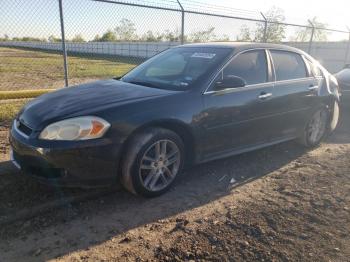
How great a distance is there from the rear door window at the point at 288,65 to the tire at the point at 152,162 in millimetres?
2102

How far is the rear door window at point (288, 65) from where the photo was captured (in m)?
5.18

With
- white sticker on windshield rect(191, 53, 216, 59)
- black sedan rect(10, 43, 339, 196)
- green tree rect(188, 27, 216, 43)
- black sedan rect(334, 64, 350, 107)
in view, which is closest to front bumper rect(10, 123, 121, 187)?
black sedan rect(10, 43, 339, 196)

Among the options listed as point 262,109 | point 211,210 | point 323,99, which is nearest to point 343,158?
point 323,99

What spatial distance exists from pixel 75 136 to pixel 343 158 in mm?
4288

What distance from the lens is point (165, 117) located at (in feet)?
12.3

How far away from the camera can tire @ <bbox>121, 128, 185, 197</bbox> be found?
11.8ft

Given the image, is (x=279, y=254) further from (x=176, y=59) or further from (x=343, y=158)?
(x=343, y=158)

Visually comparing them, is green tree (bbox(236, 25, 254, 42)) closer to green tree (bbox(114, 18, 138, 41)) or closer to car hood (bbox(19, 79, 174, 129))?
green tree (bbox(114, 18, 138, 41))

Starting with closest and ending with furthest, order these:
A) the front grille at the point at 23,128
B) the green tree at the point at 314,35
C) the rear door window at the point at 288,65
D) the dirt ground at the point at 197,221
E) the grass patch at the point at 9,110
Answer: the dirt ground at the point at 197,221 < the front grille at the point at 23,128 < the rear door window at the point at 288,65 < the grass patch at the point at 9,110 < the green tree at the point at 314,35

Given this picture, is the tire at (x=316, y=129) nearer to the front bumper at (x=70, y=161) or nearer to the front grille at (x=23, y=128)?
the front bumper at (x=70, y=161)

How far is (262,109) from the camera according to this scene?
15.6 feet

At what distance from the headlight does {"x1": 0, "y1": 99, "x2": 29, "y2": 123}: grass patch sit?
136 inches

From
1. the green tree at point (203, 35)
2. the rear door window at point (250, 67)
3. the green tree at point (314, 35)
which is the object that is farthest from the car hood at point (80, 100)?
the green tree at point (314, 35)

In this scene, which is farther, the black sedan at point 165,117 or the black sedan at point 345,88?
the black sedan at point 345,88
